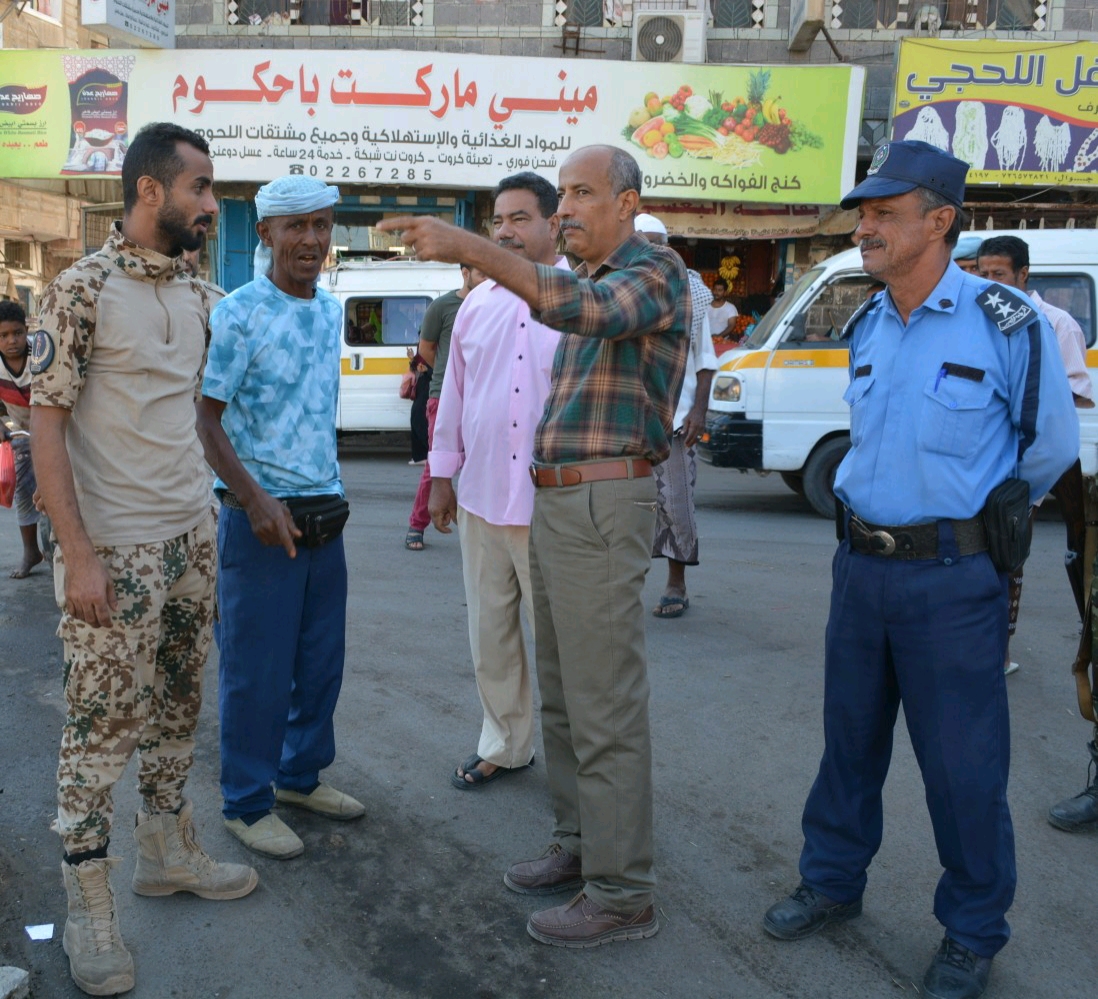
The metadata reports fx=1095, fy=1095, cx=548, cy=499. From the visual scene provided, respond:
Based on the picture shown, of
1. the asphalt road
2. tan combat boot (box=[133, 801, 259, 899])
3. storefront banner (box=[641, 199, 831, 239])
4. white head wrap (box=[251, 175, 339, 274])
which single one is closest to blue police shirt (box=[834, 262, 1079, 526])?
the asphalt road

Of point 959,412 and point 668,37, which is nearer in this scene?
point 959,412

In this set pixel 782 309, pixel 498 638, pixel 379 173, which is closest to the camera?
pixel 498 638

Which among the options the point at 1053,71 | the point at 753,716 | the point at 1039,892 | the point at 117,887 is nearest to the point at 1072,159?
the point at 1053,71

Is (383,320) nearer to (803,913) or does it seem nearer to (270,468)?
(270,468)

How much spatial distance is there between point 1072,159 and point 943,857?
1327 centimetres

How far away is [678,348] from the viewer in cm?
287

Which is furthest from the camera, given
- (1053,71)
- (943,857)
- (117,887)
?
(1053,71)

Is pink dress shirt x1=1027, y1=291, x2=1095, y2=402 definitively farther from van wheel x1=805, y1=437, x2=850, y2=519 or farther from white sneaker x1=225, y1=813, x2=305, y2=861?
van wheel x1=805, y1=437, x2=850, y2=519

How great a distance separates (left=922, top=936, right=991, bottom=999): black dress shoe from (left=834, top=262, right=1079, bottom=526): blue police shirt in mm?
1066

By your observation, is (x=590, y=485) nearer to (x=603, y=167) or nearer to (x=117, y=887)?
(x=603, y=167)

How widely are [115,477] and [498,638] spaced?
157 cm

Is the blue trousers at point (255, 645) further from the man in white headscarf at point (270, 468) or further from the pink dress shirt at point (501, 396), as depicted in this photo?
the pink dress shirt at point (501, 396)

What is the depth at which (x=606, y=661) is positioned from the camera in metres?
2.84

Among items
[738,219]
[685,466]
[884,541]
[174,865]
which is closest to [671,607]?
[685,466]
